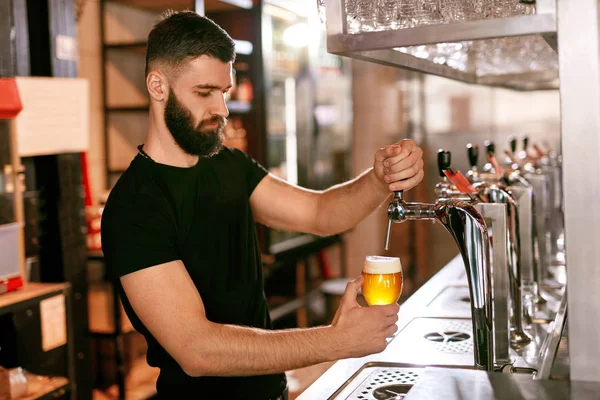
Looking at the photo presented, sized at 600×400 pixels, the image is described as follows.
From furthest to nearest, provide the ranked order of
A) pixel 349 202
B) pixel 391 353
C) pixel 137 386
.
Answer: pixel 137 386 → pixel 349 202 → pixel 391 353

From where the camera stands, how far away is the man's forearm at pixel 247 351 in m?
1.50

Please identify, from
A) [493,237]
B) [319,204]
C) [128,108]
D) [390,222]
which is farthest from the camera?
[128,108]

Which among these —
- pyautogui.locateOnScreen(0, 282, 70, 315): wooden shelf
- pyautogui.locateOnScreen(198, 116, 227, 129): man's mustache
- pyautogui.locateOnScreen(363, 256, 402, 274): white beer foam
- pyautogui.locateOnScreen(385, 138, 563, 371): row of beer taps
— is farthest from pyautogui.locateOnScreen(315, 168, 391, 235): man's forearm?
pyautogui.locateOnScreen(0, 282, 70, 315): wooden shelf

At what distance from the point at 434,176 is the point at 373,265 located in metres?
5.52

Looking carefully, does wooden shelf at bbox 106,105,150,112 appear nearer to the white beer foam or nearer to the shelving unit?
the shelving unit

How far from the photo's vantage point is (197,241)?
1849 mm

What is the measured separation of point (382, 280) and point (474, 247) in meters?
0.20

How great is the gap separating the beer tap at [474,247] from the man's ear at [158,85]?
754 millimetres

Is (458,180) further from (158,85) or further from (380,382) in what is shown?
(158,85)

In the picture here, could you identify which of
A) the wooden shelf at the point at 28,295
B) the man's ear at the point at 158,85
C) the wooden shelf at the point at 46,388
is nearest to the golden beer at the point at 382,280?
the man's ear at the point at 158,85

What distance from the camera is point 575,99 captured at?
3.52 ft

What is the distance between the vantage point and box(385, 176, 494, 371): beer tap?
4.47 feet

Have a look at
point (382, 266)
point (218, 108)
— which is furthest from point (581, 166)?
point (218, 108)

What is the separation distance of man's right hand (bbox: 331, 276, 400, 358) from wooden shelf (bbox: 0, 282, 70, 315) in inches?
63.0
